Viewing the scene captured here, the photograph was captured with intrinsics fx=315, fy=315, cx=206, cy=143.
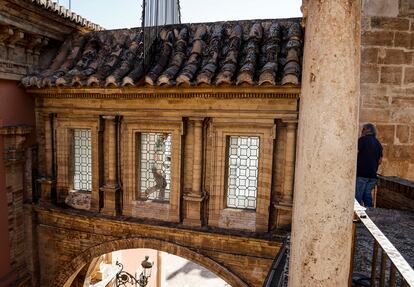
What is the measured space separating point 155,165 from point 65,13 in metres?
3.94

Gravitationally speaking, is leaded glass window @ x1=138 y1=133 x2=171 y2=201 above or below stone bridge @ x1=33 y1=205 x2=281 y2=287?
above

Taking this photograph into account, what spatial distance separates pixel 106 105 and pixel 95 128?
0.58 meters

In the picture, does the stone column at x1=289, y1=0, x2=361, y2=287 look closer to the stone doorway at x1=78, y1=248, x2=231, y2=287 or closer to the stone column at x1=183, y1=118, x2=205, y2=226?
the stone column at x1=183, y1=118, x2=205, y2=226

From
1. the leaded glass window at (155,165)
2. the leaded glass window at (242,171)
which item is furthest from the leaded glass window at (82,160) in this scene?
the leaded glass window at (242,171)

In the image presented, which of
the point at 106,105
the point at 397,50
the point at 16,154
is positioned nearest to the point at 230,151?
the point at 106,105

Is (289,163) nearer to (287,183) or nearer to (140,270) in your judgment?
(287,183)

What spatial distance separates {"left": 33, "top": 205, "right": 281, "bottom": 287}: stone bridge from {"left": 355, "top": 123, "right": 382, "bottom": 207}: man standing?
1.71 m

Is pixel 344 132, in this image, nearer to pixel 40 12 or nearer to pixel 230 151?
pixel 230 151

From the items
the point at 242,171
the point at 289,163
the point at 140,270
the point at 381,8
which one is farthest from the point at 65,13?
the point at 140,270

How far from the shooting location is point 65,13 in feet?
23.0

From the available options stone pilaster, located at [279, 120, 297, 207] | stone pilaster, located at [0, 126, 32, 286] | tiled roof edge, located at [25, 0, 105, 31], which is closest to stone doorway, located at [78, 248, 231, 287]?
stone pilaster, located at [0, 126, 32, 286]

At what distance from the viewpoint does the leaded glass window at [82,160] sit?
716 cm

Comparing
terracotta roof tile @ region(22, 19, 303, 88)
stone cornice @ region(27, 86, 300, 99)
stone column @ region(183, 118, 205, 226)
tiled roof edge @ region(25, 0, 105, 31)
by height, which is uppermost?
tiled roof edge @ region(25, 0, 105, 31)

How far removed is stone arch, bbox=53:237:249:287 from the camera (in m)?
6.09
